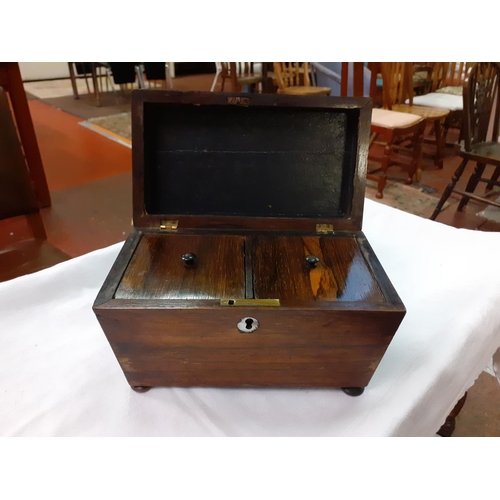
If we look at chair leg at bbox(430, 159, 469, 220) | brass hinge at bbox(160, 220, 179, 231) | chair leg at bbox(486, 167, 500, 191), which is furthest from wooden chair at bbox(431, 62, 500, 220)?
brass hinge at bbox(160, 220, 179, 231)

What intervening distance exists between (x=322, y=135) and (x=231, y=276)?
379 mm

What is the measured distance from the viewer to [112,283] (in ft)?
2.17

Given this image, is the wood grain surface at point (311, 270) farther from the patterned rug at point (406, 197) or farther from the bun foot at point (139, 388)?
the patterned rug at point (406, 197)

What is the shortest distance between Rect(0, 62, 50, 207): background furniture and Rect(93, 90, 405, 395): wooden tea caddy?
6.05ft

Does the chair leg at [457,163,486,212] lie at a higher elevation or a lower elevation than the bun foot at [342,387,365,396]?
lower

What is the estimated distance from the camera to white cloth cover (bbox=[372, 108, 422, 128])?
8.72ft

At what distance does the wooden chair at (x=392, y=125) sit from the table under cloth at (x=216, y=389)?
1.91 metres

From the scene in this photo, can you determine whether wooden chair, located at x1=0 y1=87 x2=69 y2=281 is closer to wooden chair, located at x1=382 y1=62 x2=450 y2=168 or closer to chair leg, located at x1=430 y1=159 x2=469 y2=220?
chair leg, located at x1=430 y1=159 x2=469 y2=220

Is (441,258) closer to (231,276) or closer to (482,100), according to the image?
(231,276)

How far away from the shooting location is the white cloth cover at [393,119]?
105 inches

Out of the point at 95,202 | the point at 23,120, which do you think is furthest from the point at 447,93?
the point at 23,120

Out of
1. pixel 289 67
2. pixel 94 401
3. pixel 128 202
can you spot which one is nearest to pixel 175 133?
pixel 94 401

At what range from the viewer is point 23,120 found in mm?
2268

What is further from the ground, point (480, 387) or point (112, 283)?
point (112, 283)
